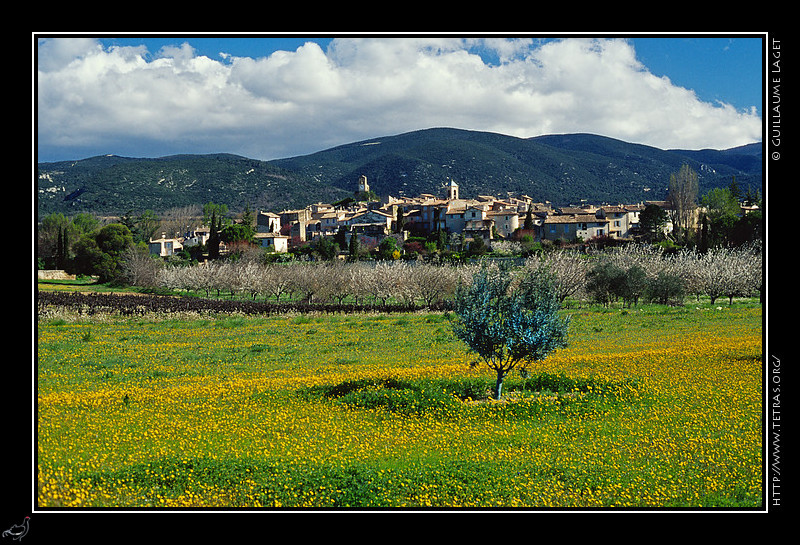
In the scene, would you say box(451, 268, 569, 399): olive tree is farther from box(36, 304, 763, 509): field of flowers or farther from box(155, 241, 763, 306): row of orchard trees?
box(155, 241, 763, 306): row of orchard trees

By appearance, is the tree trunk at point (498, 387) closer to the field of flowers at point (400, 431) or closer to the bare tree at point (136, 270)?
the field of flowers at point (400, 431)

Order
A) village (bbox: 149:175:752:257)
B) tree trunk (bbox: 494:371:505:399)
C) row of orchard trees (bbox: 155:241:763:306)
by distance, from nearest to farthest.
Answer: tree trunk (bbox: 494:371:505:399)
row of orchard trees (bbox: 155:241:763:306)
village (bbox: 149:175:752:257)

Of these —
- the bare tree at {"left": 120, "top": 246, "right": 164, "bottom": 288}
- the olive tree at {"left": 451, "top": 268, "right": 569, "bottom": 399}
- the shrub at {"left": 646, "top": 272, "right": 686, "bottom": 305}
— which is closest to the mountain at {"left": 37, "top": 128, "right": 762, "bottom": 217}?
the bare tree at {"left": 120, "top": 246, "right": 164, "bottom": 288}
